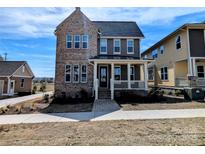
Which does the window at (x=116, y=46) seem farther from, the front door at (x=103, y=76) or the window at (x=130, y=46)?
the front door at (x=103, y=76)

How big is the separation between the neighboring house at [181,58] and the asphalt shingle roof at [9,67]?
79.5 feet

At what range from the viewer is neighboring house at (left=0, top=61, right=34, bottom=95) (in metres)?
25.8

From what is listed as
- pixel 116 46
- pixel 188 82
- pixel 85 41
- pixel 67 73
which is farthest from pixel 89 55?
pixel 188 82

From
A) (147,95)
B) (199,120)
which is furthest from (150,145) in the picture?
(147,95)

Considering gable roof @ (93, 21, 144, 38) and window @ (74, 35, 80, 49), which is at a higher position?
gable roof @ (93, 21, 144, 38)

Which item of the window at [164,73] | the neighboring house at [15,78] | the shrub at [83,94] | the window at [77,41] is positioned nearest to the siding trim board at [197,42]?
the window at [164,73]

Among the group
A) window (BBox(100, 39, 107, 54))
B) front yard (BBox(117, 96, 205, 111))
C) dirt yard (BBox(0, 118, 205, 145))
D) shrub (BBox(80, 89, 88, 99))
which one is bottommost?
dirt yard (BBox(0, 118, 205, 145))

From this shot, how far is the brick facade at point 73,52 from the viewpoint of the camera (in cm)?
1694

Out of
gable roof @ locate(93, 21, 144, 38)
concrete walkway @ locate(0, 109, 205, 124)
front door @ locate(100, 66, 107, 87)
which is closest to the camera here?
concrete walkway @ locate(0, 109, 205, 124)

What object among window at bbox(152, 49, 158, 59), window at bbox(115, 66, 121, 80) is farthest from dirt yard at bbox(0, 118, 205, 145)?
window at bbox(152, 49, 158, 59)

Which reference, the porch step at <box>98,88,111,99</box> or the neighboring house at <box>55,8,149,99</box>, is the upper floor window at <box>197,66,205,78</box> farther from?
the porch step at <box>98,88,111,99</box>

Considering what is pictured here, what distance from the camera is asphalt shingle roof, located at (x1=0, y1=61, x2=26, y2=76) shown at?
86.6 feet

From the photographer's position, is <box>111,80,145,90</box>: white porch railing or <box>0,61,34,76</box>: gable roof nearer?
<box>111,80,145,90</box>: white porch railing

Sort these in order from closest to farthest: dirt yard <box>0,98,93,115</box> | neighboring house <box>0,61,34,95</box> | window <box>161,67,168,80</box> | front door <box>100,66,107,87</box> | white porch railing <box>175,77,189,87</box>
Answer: dirt yard <box>0,98,93,115</box>, white porch railing <box>175,77,189,87</box>, front door <box>100,66,107,87</box>, window <box>161,67,168,80</box>, neighboring house <box>0,61,34,95</box>
